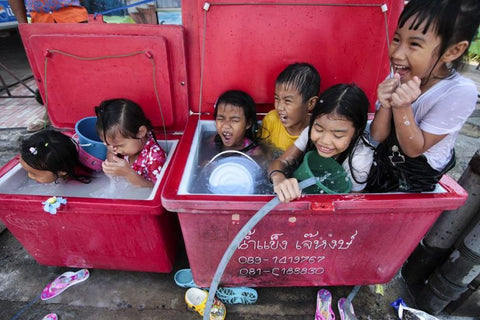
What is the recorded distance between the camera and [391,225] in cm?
138

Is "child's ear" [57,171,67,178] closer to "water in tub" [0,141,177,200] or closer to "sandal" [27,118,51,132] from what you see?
"water in tub" [0,141,177,200]

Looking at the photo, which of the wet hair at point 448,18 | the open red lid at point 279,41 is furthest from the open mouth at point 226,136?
the wet hair at point 448,18

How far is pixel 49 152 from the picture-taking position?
1.70 m

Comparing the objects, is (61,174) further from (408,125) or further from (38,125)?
(408,125)

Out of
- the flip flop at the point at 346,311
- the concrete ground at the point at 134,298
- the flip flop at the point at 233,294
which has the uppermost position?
the flip flop at the point at 346,311

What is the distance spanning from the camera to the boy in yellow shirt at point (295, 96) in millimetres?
1718

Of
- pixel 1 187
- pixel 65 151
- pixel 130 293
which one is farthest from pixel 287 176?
pixel 1 187

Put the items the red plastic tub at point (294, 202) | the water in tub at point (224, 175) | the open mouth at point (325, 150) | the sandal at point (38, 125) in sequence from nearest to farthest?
the red plastic tub at point (294, 202)
the open mouth at point (325, 150)
the water in tub at point (224, 175)
the sandal at point (38, 125)

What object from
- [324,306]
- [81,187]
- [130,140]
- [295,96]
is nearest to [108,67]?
[130,140]

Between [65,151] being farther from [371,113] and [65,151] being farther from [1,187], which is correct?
[371,113]

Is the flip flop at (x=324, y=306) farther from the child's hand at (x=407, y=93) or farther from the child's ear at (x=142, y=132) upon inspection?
the child's ear at (x=142, y=132)

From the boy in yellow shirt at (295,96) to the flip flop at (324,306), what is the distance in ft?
3.29

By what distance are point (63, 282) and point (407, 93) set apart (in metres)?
2.20

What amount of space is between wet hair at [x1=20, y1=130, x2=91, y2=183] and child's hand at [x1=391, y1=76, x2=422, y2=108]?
6.20ft
